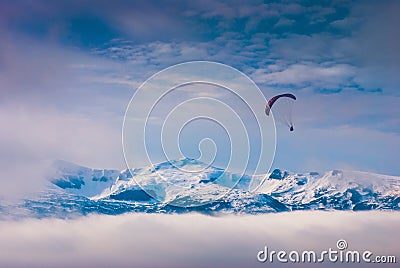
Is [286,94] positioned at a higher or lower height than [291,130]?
higher

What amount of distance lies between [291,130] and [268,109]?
7957 millimetres

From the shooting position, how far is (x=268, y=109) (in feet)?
360

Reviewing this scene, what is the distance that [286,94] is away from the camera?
108938 mm

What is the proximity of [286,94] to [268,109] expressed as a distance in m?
5.04

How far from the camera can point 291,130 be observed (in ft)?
343

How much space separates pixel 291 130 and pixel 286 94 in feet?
29.4
